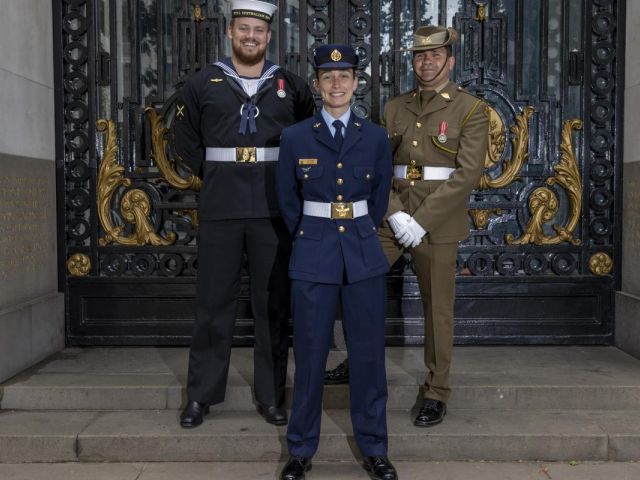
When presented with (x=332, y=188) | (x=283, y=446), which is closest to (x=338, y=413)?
(x=283, y=446)

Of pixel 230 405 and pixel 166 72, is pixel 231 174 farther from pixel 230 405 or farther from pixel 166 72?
pixel 166 72

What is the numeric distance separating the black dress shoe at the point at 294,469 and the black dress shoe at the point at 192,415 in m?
0.78

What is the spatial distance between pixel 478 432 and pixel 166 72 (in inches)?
131

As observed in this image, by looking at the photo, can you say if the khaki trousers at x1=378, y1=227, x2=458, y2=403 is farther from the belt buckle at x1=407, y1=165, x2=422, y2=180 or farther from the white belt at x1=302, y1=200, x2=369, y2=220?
the white belt at x1=302, y1=200, x2=369, y2=220

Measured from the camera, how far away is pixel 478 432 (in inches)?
167

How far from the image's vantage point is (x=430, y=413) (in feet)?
14.2

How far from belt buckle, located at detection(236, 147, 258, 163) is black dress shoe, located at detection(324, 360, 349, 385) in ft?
4.41

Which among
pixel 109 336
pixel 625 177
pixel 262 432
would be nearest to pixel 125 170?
pixel 109 336

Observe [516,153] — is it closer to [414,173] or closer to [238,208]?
[414,173]

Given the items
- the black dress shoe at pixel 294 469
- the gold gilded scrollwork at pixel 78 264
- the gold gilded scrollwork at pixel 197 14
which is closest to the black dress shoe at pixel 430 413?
the black dress shoe at pixel 294 469

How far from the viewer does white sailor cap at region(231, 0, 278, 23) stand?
4086 millimetres

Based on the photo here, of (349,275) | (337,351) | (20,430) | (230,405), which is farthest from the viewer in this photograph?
(337,351)

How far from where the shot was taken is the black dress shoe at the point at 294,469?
3.70m

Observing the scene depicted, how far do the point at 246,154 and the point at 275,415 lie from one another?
4.64 feet
